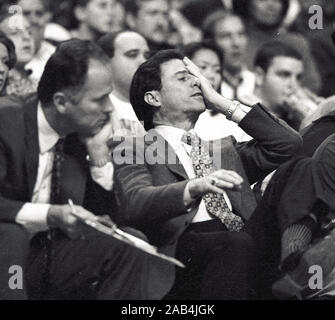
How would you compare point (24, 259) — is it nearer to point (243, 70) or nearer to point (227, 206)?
point (227, 206)

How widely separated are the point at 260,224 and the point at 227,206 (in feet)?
0.47

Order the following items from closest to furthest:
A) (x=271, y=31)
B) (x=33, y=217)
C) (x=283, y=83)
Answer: (x=33, y=217)
(x=283, y=83)
(x=271, y=31)

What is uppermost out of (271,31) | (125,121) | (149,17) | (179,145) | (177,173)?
(149,17)

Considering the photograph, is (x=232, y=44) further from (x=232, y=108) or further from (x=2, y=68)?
(x=2, y=68)

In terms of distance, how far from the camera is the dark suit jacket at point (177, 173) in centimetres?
439

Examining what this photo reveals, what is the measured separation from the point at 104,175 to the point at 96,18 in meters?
1.20

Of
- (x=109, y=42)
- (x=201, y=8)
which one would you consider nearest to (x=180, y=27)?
(x=201, y=8)

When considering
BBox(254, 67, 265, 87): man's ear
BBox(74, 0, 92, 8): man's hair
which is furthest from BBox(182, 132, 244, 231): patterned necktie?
BBox(74, 0, 92, 8): man's hair

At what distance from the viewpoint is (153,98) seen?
454 cm

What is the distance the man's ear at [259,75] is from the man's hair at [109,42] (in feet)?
2.19

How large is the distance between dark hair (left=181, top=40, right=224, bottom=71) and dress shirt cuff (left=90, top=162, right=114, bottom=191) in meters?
0.69

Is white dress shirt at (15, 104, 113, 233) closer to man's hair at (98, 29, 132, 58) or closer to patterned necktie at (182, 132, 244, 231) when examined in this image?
patterned necktie at (182, 132, 244, 231)

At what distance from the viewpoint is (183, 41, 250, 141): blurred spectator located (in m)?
4.71

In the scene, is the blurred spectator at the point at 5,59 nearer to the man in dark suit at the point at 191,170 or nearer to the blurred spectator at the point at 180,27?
the man in dark suit at the point at 191,170
